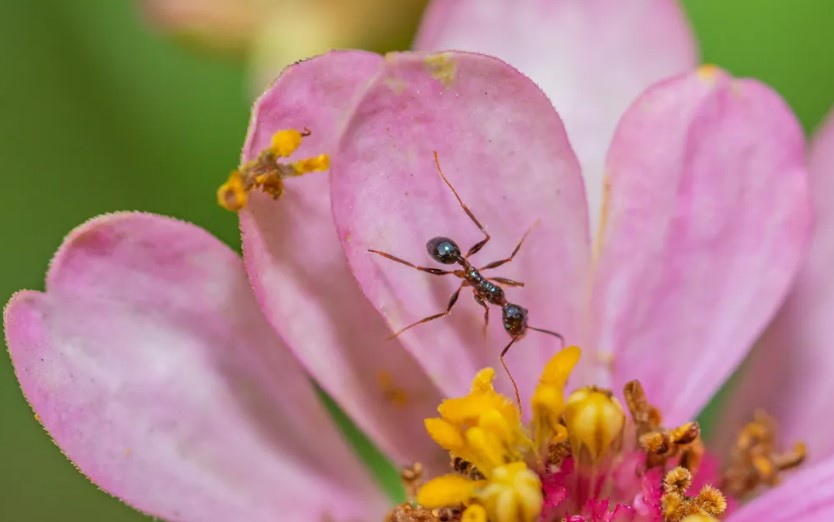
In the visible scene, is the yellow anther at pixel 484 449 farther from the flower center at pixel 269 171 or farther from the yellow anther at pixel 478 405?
the flower center at pixel 269 171

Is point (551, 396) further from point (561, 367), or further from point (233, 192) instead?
point (233, 192)

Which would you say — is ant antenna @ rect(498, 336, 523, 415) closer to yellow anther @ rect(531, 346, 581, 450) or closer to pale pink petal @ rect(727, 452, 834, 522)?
yellow anther @ rect(531, 346, 581, 450)

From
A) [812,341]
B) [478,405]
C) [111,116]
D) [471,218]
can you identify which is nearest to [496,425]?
[478,405]

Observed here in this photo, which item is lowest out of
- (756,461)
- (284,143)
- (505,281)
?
(756,461)

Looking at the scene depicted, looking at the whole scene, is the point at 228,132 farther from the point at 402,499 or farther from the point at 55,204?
the point at 402,499

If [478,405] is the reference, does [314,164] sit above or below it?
above

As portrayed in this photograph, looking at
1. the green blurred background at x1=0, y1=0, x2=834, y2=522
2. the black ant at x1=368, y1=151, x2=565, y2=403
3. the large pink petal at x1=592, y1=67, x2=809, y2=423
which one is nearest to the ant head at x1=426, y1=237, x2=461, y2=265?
the black ant at x1=368, y1=151, x2=565, y2=403

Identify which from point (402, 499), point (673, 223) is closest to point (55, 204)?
point (402, 499)
